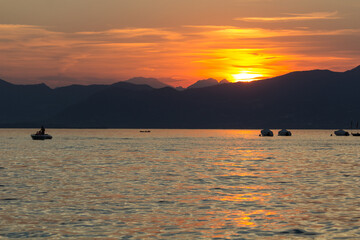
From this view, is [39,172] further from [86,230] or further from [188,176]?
[86,230]

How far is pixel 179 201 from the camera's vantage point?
135 ft

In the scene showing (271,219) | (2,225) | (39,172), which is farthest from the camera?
(39,172)

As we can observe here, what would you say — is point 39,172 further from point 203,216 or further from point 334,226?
point 334,226

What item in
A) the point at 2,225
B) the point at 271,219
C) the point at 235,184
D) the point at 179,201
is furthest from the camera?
the point at 235,184

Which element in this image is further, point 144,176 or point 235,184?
point 144,176

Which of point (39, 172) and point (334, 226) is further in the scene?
point (39, 172)

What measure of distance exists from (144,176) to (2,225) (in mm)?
32596

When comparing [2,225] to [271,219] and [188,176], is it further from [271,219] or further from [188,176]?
[188,176]

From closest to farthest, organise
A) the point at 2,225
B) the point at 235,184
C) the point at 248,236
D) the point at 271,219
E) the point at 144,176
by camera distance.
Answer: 1. the point at 248,236
2. the point at 2,225
3. the point at 271,219
4. the point at 235,184
5. the point at 144,176

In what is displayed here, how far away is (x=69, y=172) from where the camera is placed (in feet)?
225

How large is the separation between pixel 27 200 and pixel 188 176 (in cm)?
2511

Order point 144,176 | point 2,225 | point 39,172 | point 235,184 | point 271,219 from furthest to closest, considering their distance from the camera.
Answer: point 39,172 < point 144,176 < point 235,184 < point 271,219 < point 2,225

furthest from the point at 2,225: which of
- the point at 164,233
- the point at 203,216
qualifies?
the point at 203,216

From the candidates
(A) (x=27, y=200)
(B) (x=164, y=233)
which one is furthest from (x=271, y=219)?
(A) (x=27, y=200)
